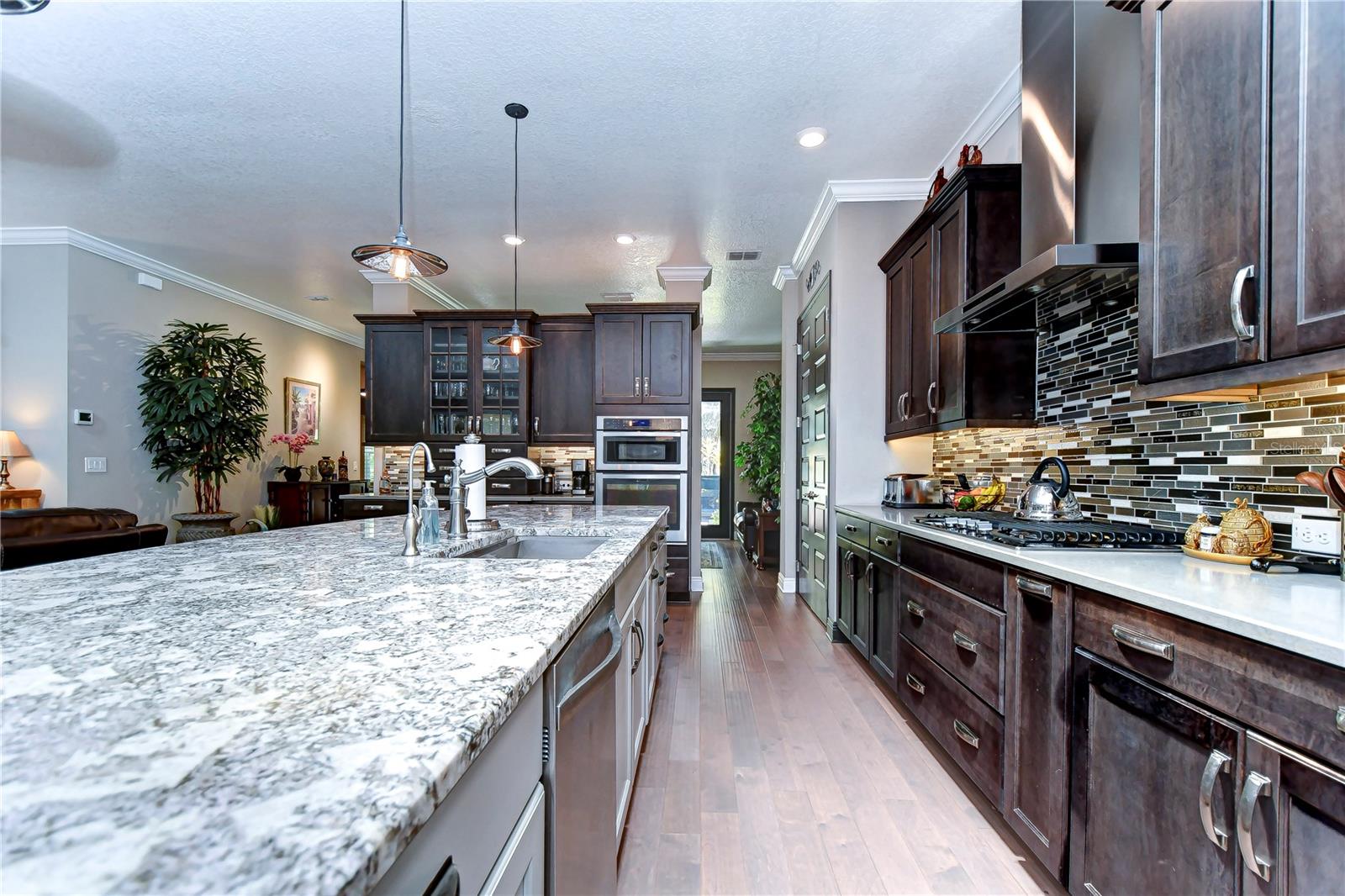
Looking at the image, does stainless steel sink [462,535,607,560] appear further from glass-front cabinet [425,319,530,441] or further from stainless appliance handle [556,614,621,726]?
glass-front cabinet [425,319,530,441]

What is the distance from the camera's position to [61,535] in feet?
8.05

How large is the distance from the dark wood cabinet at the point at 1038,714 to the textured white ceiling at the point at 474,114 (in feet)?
7.24

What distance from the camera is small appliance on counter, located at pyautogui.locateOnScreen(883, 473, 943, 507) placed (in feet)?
10.5

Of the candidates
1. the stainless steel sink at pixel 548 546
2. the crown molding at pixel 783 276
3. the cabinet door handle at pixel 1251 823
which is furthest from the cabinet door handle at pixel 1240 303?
the crown molding at pixel 783 276

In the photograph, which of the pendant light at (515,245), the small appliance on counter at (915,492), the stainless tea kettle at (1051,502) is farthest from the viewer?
the small appliance on counter at (915,492)

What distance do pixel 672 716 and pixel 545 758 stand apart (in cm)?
192

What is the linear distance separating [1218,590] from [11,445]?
22.0 ft

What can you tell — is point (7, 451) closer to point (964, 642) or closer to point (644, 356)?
point (644, 356)

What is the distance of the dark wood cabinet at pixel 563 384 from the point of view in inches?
211

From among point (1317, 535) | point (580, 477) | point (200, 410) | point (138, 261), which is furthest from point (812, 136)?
point (138, 261)

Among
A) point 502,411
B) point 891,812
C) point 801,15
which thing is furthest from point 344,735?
point 502,411

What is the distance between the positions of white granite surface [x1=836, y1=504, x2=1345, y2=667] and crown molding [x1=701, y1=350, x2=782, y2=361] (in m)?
7.27

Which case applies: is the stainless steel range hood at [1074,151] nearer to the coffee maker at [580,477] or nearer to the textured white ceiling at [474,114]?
the textured white ceiling at [474,114]

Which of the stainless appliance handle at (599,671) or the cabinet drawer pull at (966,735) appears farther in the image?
the cabinet drawer pull at (966,735)
